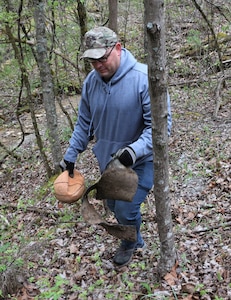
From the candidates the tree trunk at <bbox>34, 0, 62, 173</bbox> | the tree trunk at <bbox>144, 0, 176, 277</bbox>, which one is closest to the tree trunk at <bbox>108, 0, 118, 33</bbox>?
the tree trunk at <bbox>34, 0, 62, 173</bbox>

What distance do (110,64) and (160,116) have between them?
33.8 inches

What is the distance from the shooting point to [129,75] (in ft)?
11.1

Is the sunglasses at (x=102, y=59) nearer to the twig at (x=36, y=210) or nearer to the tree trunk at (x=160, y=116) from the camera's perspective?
the tree trunk at (x=160, y=116)

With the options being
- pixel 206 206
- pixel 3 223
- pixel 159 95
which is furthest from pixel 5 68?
pixel 159 95

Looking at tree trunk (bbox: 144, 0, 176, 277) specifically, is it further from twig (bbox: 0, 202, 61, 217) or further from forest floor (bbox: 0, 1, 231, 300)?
twig (bbox: 0, 202, 61, 217)

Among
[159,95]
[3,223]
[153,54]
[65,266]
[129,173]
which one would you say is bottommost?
[3,223]

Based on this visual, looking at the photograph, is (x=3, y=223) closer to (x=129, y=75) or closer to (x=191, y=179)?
(x=191, y=179)

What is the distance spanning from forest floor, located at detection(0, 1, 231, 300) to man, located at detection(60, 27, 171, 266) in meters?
0.69

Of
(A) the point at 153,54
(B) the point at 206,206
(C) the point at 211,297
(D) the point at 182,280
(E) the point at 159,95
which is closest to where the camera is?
(A) the point at 153,54

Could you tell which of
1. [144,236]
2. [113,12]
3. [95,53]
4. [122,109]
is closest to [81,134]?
[122,109]

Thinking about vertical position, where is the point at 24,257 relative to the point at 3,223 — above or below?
above

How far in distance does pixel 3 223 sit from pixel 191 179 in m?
3.25

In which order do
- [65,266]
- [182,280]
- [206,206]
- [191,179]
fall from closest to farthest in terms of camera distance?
[182,280] < [65,266] < [206,206] < [191,179]

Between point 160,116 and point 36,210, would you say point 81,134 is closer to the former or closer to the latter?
point 160,116
